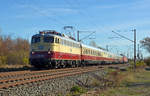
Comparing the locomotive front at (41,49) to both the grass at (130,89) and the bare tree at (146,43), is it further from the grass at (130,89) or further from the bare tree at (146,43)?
the bare tree at (146,43)

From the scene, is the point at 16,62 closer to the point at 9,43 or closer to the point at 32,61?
the point at 9,43

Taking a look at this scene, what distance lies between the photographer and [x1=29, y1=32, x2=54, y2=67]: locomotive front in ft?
77.5

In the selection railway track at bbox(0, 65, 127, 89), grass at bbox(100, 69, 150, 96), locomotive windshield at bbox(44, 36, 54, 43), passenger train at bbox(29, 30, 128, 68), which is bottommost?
grass at bbox(100, 69, 150, 96)

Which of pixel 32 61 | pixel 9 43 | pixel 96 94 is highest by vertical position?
pixel 9 43

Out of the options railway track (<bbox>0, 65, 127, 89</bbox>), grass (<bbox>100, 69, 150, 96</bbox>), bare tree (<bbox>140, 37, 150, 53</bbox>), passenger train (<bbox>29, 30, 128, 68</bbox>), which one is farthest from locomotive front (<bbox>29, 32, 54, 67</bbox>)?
bare tree (<bbox>140, 37, 150, 53</bbox>)

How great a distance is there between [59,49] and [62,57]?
56.1 inches

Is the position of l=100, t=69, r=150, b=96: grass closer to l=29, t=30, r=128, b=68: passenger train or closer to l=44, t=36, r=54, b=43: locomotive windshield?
l=29, t=30, r=128, b=68: passenger train

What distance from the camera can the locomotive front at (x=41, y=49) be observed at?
23609mm

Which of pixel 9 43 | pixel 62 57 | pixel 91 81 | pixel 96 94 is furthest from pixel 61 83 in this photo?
pixel 9 43

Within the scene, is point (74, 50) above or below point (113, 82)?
above

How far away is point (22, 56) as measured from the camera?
47.5 metres

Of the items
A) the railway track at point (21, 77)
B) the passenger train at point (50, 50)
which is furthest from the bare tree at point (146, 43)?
the railway track at point (21, 77)

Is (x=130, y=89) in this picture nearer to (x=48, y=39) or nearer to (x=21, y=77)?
(x=21, y=77)

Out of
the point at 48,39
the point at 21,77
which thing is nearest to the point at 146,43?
the point at 48,39
